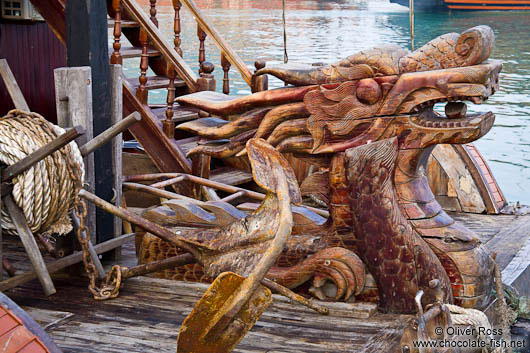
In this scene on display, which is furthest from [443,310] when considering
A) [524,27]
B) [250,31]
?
[524,27]

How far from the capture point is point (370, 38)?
22.1 m

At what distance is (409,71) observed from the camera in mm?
3670

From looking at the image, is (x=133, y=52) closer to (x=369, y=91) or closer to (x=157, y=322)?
(x=369, y=91)

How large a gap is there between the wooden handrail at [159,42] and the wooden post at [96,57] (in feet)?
6.45

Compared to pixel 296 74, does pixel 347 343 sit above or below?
below

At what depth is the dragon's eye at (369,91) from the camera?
3.69 meters

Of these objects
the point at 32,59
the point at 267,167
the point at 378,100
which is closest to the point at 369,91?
the point at 378,100

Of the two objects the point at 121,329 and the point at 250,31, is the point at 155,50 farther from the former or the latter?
the point at 250,31

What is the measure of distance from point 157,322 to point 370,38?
19245 mm

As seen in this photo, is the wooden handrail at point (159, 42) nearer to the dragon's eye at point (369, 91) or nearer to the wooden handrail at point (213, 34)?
the wooden handrail at point (213, 34)

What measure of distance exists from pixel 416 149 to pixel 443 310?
2.58 feet

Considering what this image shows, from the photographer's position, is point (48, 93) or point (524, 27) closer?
point (48, 93)

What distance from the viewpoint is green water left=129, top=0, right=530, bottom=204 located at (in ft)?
38.5

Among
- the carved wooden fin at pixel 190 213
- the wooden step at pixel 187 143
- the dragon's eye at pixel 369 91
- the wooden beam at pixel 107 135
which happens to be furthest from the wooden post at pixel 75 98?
the wooden step at pixel 187 143
